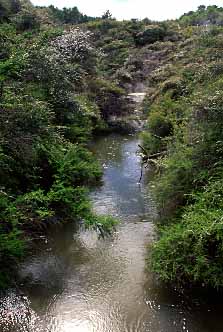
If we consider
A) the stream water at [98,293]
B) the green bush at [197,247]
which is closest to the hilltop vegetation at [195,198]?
the green bush at [197,247]

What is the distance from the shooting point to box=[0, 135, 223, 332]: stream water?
1060cm

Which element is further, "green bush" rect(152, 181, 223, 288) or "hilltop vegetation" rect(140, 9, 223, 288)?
"hilltop vegetation" rect(140, 9, 223, 288)

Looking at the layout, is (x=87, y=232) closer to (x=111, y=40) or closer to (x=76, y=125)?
(x=76, y=125)

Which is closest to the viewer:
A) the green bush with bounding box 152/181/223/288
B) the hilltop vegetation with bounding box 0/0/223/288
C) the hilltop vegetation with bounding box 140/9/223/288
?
the green bush with bounding box 152/181/223/288

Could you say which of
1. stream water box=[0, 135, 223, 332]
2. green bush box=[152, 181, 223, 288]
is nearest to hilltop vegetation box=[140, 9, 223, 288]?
green bush box=[152, 181, 223, 288]

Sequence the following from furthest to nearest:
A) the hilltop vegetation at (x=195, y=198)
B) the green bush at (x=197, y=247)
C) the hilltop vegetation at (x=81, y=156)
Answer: the hilltop vegetation at (x=81, y=156), the hilltop vegetation at (x=195, y=198), the green bush at (x=197, y=247)

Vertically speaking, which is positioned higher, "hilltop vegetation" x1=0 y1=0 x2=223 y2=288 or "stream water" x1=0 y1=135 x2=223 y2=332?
"hilltop vegetation" x1=0 y1=0 x2=223 y2=288

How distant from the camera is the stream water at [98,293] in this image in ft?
34.8

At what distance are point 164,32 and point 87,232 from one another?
36701 millimetres

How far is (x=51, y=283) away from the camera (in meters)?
12.2

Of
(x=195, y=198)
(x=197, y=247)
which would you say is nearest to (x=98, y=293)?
(x=197, y=247)

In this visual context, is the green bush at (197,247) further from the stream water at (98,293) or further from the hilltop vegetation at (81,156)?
the stream water at (98,293)

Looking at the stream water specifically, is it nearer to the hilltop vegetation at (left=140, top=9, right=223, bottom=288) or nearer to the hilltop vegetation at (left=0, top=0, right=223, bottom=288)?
the hilltop vegetation at (left=0, top=0, right=223, bottom=288)

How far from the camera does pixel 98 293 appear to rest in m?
11.8
